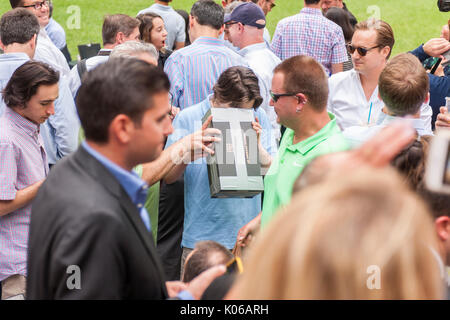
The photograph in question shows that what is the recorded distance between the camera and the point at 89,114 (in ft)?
6.56

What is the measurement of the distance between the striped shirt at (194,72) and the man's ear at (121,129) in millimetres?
3062

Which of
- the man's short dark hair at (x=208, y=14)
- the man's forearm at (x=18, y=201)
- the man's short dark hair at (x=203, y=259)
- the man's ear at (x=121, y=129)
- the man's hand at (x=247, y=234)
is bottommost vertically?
the man's hand at (x=247, y=234)

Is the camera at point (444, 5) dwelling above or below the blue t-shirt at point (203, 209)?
above

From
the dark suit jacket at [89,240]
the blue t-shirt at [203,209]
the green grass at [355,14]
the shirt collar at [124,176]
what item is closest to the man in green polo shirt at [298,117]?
the blue t-shirt at [203,209]

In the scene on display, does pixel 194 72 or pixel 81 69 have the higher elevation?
pixel 81 69

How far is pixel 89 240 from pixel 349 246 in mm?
955

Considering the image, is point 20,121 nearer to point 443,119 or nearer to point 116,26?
point 116,26

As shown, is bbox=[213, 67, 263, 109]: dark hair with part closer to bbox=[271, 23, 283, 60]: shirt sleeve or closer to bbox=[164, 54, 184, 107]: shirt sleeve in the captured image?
bbox=[164, 54, 184, 107]: shirt sleeve

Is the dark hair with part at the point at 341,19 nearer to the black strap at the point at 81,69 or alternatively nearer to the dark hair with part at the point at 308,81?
the black strap at the point at 81,69

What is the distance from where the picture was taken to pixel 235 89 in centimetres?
364

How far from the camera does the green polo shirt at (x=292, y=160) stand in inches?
117

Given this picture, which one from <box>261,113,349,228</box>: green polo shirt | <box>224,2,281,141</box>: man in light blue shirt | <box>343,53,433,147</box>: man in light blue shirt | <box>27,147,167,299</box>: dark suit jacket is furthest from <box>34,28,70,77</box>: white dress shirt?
<box>27,147,167,299</box>: dark suit jacket

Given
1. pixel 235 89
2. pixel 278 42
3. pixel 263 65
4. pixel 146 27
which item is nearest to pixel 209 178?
pixel 235 89

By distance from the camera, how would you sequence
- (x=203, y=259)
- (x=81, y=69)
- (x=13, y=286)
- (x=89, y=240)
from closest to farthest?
1. (x=89, y=240)
2. (x=203, y=259)
3. (x=13, y=286)
4. (x=81, y=69)
